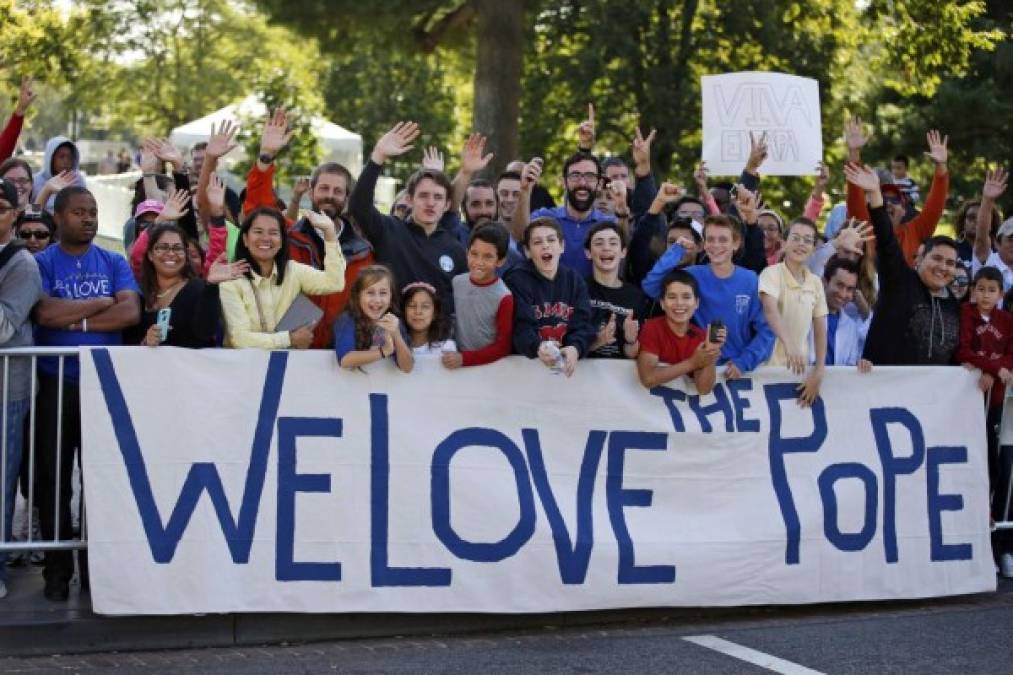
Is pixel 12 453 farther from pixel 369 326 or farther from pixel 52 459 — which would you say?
pixel 369 326

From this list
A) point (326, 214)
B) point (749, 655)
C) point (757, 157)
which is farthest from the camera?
point (757, 157)

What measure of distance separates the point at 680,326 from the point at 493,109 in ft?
44.8

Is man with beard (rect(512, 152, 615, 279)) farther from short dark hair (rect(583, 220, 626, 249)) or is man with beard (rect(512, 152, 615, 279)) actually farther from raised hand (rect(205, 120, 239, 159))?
raised hand (rect(205, 120, 239, 159))

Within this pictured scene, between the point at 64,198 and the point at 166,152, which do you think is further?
the point at 166,152

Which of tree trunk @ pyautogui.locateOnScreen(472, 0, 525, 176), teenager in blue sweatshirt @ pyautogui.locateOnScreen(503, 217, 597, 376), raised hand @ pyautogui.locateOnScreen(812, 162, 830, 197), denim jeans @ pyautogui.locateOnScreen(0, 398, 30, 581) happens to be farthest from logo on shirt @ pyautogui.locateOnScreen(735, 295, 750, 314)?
tree trunk @ pyautogui.locateOnScreen(472, 0, 525, 176)

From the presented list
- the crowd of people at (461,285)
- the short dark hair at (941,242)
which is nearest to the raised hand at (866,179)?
the crowd of people at (461,285)

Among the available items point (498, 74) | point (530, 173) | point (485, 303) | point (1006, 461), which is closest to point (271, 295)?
point (485, 303)

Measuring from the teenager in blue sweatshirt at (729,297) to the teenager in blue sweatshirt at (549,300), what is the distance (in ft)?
1.96

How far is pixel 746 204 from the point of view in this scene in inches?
368

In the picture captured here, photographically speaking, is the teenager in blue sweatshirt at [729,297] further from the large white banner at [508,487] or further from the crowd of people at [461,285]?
the large white banner at [508,487]

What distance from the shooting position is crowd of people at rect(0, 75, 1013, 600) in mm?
7488

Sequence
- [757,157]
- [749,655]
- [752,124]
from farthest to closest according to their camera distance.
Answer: [752,124] → [757,157] → [749,655]

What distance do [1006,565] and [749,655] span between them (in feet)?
8.32

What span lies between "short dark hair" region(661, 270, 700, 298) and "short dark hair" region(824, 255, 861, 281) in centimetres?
185
